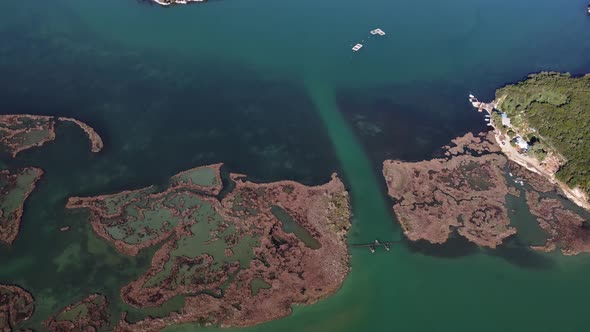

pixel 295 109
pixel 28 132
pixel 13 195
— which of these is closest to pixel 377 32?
pixel 295 109

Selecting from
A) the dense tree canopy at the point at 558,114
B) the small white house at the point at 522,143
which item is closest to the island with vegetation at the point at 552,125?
the dense tree canopy at the point at 558,114

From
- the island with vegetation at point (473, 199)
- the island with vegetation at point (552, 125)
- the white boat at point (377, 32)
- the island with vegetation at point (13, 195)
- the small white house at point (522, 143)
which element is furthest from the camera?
the white boat at point (377, 32)

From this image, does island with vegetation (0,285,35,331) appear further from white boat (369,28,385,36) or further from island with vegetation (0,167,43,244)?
white boat (369,28,385,36)

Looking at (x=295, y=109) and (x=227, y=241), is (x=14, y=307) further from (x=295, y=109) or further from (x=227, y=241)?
(x=295, y=109)

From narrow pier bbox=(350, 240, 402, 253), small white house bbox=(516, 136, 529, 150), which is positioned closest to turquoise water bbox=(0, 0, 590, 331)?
narrow pier bbox=(350, 240, 402, 253)

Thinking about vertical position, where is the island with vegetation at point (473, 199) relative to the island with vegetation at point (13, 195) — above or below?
above

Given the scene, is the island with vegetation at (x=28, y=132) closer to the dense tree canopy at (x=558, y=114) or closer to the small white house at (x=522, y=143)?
the small white house at (x=522, y=143)
